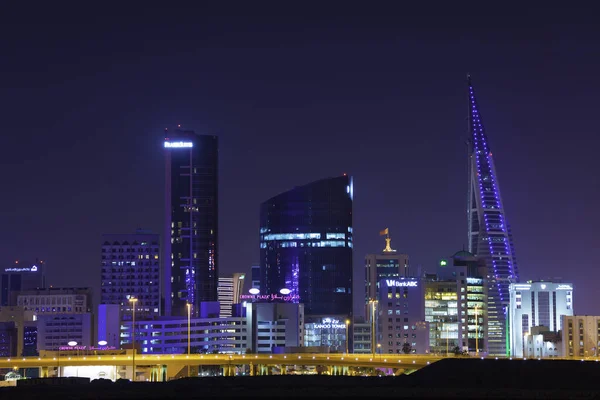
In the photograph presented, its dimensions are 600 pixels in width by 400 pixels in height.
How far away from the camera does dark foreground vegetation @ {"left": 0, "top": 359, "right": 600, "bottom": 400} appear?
106250 millimetres

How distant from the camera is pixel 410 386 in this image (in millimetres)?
113438

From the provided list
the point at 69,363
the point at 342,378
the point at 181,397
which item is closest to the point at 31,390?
the point at 181,397

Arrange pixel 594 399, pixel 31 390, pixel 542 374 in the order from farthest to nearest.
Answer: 1. pixel 542 374
2. pixel 31 390
3. pixel 594 399

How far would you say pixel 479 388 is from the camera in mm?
110438

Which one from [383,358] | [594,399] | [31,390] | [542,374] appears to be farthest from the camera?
[383,358]

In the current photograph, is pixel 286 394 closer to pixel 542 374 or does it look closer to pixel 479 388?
pixel 479 388

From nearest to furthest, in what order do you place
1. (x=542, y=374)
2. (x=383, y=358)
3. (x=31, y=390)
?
(x=31, y=390)
(x=542, y=374)
(x=383, y=358)

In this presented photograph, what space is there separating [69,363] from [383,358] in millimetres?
45921

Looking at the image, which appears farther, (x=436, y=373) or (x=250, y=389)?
(x=436, y=373)

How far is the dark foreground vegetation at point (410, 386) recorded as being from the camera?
106m

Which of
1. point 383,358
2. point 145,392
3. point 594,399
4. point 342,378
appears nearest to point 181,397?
point 145,392

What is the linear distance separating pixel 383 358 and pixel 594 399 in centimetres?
8921

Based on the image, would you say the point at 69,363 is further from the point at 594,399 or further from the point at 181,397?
the point at 594,399

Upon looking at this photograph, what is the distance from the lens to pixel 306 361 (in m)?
195
